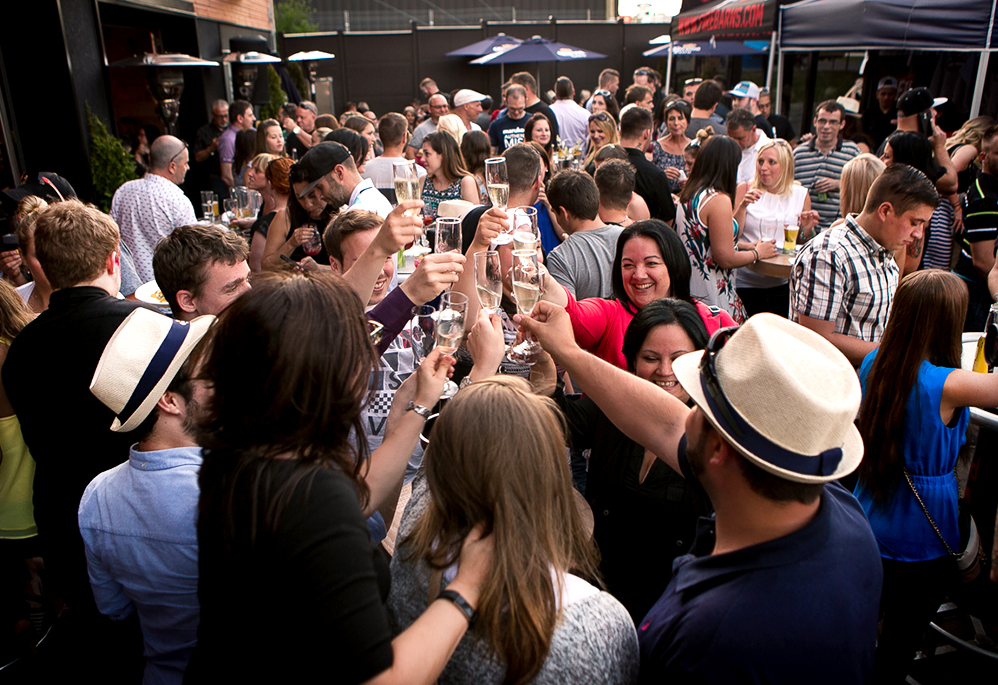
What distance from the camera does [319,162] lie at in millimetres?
4176

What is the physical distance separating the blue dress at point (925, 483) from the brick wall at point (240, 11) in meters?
12.9

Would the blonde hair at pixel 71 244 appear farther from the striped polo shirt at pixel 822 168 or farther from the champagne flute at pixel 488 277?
the striped polo shirt at pixel 822 168

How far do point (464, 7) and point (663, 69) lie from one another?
37.9 feet

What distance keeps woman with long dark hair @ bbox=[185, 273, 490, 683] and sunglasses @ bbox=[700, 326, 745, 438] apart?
51cm

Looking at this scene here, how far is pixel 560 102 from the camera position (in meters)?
9.08

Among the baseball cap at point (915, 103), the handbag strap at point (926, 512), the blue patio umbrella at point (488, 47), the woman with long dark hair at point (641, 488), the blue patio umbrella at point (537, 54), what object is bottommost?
the handbag strap at point (926, 512)

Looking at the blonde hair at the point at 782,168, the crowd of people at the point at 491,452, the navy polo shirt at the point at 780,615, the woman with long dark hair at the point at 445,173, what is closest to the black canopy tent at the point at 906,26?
the blonde hair at the point at 782,168

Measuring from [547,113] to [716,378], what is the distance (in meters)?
7.69

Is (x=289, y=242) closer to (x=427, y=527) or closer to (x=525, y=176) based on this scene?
(x=525, y=176)

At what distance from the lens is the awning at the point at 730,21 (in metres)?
8.17

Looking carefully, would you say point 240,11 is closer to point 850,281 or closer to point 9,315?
point 9,315

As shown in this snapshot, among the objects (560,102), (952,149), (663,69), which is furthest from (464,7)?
(952,149)

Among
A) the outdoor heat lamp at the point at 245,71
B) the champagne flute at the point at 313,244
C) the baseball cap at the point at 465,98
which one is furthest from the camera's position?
the outdoor heat lamp at the point at 245,71

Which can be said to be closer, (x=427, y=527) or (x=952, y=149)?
(x=427, y=527)
